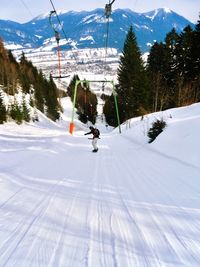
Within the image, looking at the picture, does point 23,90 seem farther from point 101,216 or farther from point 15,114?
point 101,216

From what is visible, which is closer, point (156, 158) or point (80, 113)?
point (156, 158)

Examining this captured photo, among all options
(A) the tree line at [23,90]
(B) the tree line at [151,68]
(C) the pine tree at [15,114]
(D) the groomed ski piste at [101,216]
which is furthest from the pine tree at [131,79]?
(D) the groomed ski piste at [101,216]

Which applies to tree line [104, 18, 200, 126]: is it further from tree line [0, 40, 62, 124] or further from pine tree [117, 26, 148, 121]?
tree line [0, 40, 62, 124]

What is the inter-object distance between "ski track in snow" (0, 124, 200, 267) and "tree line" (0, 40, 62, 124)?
30307 millimetres

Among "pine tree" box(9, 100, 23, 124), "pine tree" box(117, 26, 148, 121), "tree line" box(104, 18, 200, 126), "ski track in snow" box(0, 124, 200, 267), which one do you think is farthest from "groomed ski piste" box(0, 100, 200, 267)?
"pine tree" box(117, 26, 148, 121)

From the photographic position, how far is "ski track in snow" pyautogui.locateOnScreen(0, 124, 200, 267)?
3742 millimetres

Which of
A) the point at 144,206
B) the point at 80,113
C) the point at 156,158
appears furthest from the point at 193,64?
the point at 80,113

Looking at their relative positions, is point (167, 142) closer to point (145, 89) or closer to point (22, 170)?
point (22, 170)

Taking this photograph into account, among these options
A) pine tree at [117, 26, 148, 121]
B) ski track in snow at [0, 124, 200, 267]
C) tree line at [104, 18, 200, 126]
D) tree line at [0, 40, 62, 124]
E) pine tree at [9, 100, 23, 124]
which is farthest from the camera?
pine tree at [117, 26, 148, 121]

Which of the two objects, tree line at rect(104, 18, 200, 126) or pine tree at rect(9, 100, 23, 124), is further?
tree line at rect(104, 18, 200, 126)

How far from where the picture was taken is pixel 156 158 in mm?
12289

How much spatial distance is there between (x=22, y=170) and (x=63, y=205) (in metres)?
4.31

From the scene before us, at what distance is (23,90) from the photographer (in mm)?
62469

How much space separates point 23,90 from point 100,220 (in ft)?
199
